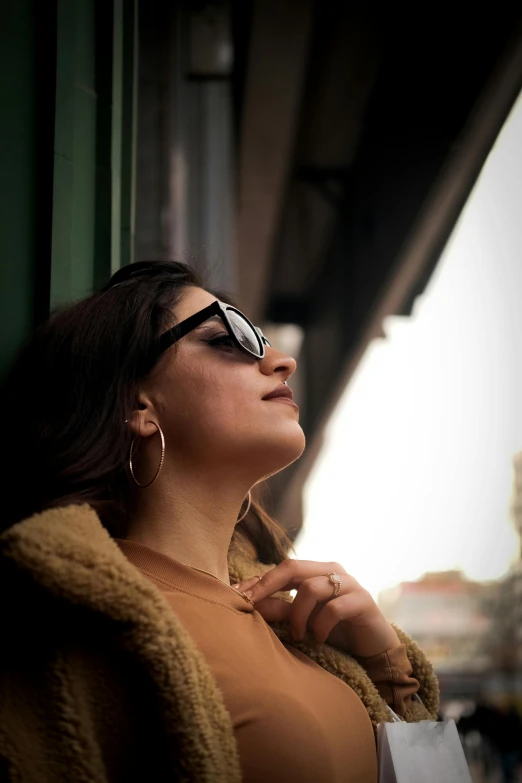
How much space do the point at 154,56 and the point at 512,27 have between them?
3.09 m

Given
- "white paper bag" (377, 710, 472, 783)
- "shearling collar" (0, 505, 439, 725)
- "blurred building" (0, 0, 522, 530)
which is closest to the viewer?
"shearling collar" (0, 505, 439, 725)

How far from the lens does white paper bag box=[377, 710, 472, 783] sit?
1802 mm

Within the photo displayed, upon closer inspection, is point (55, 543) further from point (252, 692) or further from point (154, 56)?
point (154, 56)

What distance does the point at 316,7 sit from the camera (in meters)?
7.14

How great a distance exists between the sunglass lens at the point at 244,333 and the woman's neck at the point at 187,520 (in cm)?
38

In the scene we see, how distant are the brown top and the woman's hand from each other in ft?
0.23

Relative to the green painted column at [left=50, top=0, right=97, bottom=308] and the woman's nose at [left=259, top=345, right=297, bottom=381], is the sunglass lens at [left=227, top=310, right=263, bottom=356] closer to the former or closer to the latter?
the woman's nose at [left=259, top=345, right=297, bottom=381]

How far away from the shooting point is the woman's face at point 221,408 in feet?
6.81

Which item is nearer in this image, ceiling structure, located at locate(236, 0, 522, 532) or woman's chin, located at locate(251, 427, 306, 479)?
woman's chin, located at locate(251, 427, 306, 479)

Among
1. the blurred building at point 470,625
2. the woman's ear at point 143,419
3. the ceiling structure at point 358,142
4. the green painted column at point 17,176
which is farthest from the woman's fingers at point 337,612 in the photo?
the blurred building at point 470,625

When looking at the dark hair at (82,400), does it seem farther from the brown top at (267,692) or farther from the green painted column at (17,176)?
the brown top at (267,692)

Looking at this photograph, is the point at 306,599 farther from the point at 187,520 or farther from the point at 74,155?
the point at 74,155

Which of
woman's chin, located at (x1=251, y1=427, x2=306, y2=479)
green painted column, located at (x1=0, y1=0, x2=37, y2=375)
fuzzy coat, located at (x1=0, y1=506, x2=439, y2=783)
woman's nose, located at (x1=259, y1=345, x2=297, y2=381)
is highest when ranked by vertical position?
green painted column, located at (x1=0, y1=0, x2=37, y2=375)

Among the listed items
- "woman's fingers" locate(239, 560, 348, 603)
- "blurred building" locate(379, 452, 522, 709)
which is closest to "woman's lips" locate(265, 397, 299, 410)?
"woman's fingers" locate(239, 560, 348, 603)
